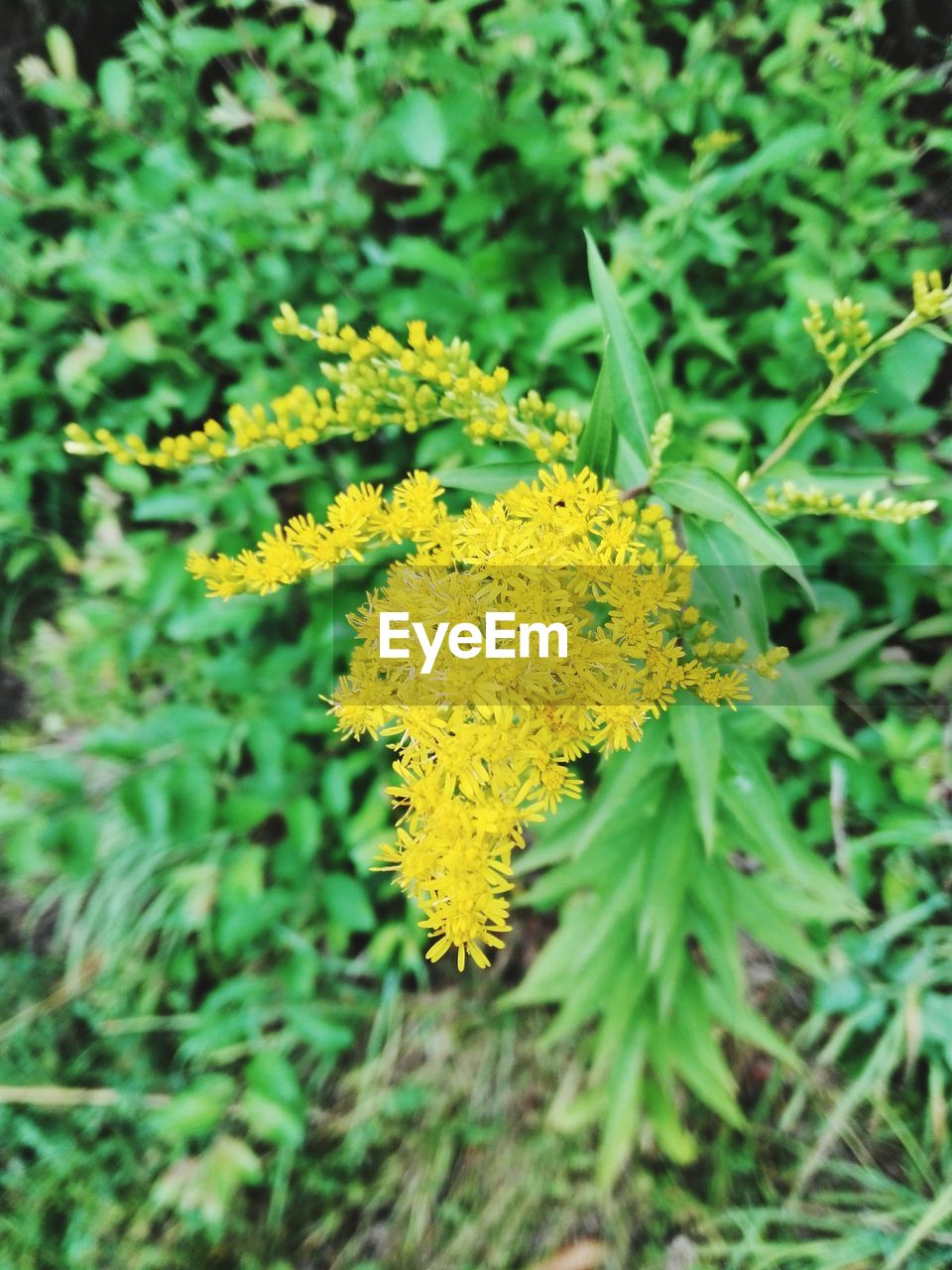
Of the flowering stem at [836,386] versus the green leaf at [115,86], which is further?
the green leaf at [115,86]

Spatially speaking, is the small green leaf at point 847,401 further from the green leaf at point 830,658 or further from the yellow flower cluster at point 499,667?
the green leaf at point 830,658

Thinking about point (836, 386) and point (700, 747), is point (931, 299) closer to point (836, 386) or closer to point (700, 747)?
point (836, 386)

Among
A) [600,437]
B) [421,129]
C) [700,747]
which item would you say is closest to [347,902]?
[700,747]

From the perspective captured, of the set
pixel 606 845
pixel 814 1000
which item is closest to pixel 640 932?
pixel 606 845

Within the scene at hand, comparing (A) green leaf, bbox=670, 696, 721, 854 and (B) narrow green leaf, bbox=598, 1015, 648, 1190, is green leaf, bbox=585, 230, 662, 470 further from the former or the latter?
(B) narrow green leaf, bbox=598, 1015, 648, 1190

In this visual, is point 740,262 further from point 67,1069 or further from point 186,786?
point 67,1069

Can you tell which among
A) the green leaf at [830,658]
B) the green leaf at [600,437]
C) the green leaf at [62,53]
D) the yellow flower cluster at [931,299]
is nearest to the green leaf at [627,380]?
the green leaf at [600,437]

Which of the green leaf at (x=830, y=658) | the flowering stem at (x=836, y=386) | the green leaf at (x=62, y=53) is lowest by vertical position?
the green leaf at (x=830, y=658)
